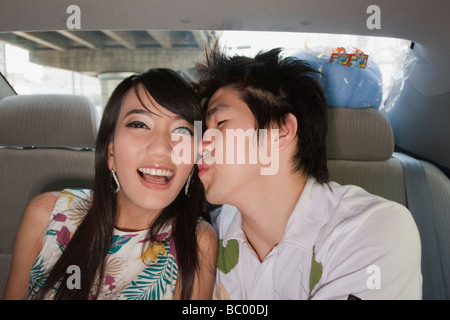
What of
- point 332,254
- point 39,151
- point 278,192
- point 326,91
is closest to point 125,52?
point 39,151

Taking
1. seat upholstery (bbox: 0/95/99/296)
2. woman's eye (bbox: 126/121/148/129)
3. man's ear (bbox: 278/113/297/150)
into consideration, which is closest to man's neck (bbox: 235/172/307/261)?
man's ear (bbox: 278/113/297/150)

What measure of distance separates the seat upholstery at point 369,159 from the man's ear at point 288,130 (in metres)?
0.49

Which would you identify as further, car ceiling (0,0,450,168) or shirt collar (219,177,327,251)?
car ceiling (0,0,450,168)

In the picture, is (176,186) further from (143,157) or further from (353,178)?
(353,178)

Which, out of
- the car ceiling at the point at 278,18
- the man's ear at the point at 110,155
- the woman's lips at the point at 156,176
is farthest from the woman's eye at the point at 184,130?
the car ceiling at the point at 278,18

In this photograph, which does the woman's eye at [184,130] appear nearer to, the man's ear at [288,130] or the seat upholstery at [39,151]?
the man's ear at [288,130]

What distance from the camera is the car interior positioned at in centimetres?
126

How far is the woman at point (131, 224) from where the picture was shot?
973 millimetres

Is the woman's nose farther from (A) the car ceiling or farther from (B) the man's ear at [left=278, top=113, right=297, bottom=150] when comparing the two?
(A) the car ceiling

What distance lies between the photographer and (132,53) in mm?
1746

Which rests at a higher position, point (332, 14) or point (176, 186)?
point (332, 14)

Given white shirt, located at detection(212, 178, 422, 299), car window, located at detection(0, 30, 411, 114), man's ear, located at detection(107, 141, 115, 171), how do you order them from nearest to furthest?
white shirt, located at detection(212, 178, 422, 299) → man's ear, located at detection(107, 141, 115, 171) → car window, located at detection(0, 30, 411, 114)

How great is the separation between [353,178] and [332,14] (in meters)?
0.73

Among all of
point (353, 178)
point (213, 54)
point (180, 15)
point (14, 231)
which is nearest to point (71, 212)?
point (14, 231)
